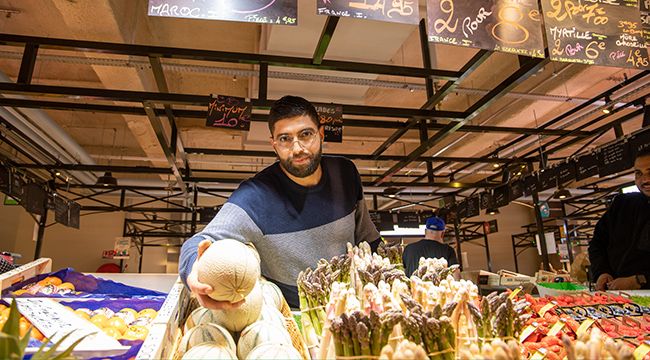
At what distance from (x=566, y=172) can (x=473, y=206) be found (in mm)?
3329

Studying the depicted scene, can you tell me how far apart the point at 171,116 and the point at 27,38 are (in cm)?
160

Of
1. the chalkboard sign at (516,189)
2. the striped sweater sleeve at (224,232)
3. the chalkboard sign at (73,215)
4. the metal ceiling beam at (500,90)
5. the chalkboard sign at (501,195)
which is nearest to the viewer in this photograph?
the striped sweater sleeve at (224,232)

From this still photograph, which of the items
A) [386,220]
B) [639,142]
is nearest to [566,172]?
[639,142]

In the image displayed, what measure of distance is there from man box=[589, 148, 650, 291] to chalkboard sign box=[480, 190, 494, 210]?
4.79 meters

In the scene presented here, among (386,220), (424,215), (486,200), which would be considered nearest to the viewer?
(486,200)

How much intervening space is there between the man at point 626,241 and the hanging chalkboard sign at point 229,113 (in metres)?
3.65

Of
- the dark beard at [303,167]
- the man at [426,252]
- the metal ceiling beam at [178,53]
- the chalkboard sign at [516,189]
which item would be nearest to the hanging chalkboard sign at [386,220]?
the chalkboard sign at [516,189]

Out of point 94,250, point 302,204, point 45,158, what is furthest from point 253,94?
point 94,250

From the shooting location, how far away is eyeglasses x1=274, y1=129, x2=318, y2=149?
6.37 ft

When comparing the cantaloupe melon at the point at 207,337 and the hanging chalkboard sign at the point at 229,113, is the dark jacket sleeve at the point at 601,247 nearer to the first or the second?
the hanging chalkboard sign at the point at 229,113

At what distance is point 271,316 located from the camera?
1412mm

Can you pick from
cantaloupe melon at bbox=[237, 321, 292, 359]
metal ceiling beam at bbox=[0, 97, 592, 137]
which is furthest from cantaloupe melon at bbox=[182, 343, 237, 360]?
metal ceiling beam at bbox=[0, 97, 592, 137]

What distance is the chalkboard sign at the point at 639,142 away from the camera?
16.0ft

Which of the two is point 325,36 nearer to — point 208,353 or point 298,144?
point 298,144
